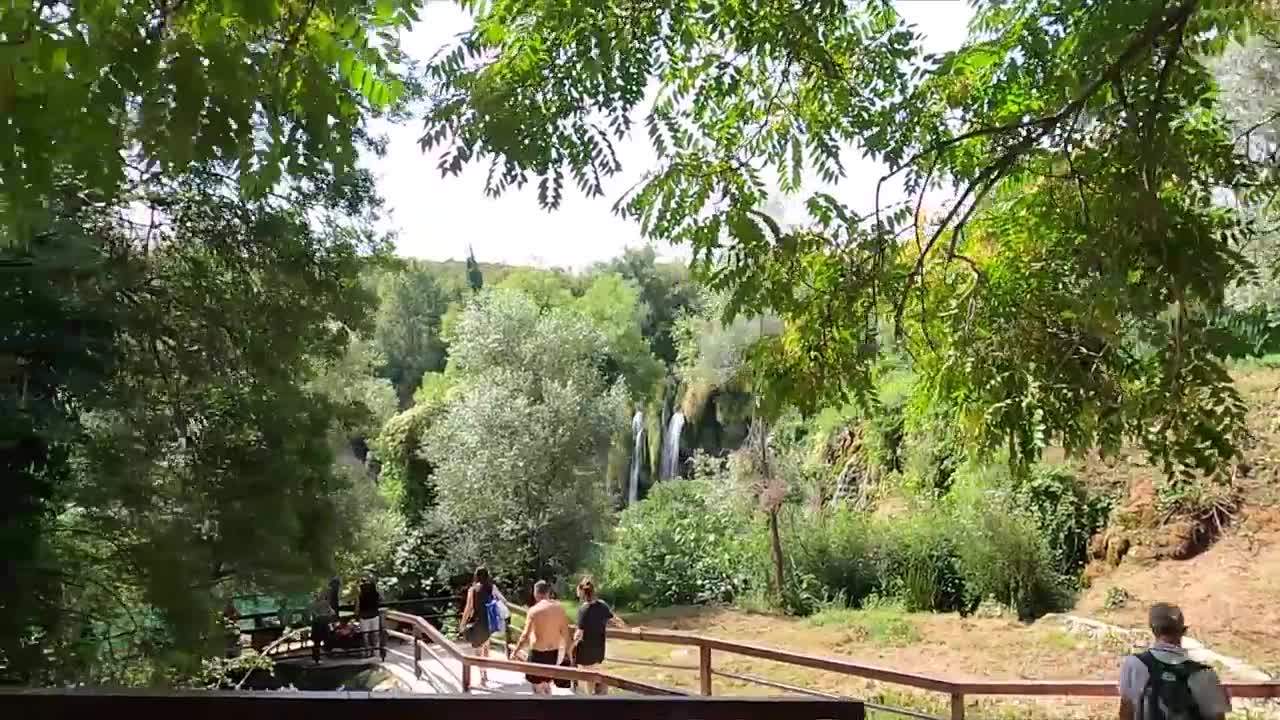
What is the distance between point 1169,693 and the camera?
112 inches

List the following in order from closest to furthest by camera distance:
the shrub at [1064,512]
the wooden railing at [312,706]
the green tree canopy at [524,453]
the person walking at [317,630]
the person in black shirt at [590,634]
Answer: the wooden railing at [312,706], the person in black shirt at [590,634], the person walking at [317,630], the shrub at [1064,512], the green tree canopy at [524,453]

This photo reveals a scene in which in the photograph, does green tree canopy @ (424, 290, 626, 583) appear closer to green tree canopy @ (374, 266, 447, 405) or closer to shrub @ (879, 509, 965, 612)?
shrub @ (879, 509, 965, 612)

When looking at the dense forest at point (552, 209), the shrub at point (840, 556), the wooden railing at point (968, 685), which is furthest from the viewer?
the shrub at point (840, 556)

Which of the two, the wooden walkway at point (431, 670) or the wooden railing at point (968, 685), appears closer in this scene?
the wooden railing at point (968, 685)

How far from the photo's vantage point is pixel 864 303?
3438 mm

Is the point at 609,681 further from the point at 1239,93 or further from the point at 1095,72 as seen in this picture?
the point at 1239,93

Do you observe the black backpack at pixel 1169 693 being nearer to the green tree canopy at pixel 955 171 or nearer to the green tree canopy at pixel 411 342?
the green tree canopy at pixel 955 171

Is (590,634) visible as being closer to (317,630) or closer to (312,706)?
(312,706)

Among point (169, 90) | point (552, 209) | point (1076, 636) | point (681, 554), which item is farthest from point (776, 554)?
point (169, 90)

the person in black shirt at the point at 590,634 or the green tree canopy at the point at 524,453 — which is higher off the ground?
the green tree canopy at the point at 524,453

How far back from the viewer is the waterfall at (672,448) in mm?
19750

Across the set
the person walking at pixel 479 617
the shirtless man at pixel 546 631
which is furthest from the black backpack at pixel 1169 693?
the person walking at pixel 479 617

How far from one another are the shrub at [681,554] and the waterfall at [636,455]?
3.77m

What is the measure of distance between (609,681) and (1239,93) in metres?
6.71
